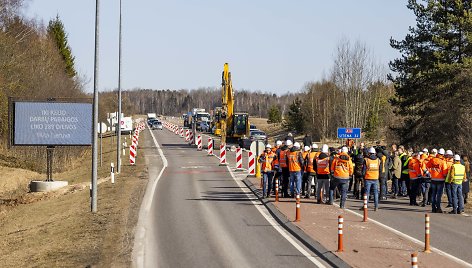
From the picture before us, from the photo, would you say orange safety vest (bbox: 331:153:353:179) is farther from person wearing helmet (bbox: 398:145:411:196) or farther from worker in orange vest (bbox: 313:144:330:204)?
person wearing helmet (bbox: 398:145:411:196)

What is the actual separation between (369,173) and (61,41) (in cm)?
7937

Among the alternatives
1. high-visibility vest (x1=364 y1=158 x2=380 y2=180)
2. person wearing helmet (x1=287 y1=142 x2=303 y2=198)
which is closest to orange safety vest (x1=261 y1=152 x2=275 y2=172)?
person wearing helmet (x1=287 y1=142 x2=303 y2=198)

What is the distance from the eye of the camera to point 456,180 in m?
21.7

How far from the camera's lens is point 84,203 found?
26938 millimetres

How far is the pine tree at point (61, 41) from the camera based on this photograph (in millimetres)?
94312

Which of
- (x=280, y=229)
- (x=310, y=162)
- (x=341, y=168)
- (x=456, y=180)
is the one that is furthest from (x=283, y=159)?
(x=280, y=229)

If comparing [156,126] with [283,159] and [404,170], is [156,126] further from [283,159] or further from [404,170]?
[404,170]

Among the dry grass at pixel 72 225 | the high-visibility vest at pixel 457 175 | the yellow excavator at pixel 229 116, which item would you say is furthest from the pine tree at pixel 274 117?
the high-visibility vest at pixel 457 175

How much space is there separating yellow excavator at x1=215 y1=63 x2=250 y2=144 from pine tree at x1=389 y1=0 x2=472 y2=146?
1672 cm

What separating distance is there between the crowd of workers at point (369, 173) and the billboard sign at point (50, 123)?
412 inches

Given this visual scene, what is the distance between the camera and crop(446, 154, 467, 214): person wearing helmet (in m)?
21.7

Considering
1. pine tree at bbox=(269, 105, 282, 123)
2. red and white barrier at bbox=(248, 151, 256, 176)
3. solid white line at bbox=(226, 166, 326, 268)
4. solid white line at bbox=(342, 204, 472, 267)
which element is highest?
pine tree at bbox=(269, 105, 282, 123)

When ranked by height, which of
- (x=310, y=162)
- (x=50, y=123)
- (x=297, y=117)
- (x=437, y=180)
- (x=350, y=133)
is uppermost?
(x=297, y=117)

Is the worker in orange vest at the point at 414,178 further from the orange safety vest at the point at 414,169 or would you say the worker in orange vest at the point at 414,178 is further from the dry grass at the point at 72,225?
the dry grass at the point at 72,225
